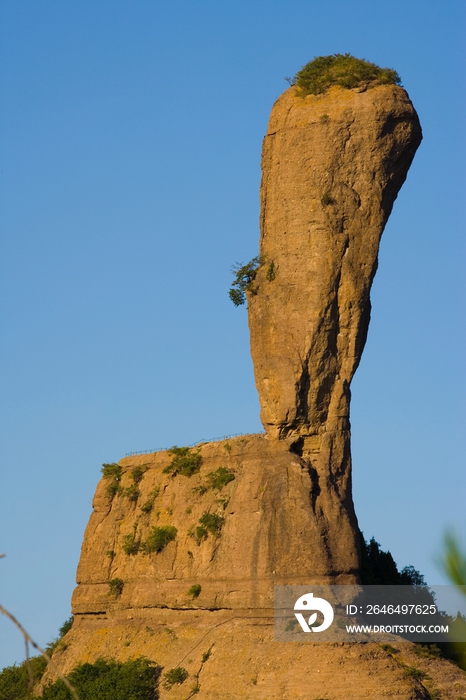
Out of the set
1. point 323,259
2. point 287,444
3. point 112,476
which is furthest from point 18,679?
point 323,259

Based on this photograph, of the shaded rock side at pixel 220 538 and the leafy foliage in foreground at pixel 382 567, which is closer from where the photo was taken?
the shaded rock side at pixel 220 538

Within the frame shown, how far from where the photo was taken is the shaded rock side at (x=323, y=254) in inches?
1494

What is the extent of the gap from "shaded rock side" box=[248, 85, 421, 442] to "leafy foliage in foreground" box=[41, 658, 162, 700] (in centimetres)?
940

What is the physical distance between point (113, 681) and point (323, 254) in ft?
54.1

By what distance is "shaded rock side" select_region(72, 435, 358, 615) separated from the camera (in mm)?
35188

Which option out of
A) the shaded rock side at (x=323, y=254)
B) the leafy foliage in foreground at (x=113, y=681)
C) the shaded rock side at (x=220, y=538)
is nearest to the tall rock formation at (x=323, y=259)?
Answer: the shaded rock side at (x=323, y=254)

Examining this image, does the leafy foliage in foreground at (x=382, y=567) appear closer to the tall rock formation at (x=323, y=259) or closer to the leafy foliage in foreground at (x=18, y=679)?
the tall rock formation at (x=323, y=259)

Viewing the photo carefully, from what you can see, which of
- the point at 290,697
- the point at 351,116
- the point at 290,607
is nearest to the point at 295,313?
the point at 351,116

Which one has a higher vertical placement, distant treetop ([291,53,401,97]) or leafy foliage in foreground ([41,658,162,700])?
distant treetop ([291,53,401,97])

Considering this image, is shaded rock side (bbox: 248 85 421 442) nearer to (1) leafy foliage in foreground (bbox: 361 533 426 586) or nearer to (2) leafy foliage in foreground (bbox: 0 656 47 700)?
(1) leafy foliage in foreground (bbox: 361 533 426 586)

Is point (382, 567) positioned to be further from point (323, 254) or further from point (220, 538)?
point (323, 254)

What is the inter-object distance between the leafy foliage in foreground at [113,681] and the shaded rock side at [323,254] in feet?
30.8

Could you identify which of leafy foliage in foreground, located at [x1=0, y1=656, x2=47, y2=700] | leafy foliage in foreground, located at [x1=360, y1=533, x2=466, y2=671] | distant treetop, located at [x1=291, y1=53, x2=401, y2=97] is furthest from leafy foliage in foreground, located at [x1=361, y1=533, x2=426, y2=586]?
distant treetop, located at [x1=291, y1=53, x2=401, y2=97]

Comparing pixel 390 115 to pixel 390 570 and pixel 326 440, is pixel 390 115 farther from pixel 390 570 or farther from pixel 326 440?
pixel 390 570
